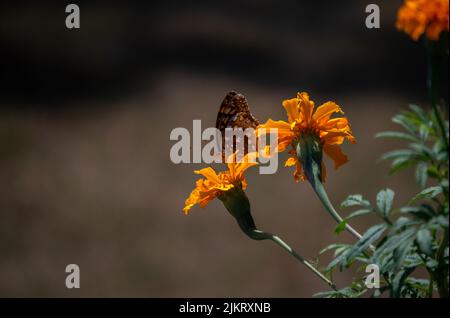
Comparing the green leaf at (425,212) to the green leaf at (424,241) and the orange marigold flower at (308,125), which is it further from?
the orange marigold flower at (308,125)

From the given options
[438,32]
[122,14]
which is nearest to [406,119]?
[438,32]

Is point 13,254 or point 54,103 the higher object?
point 54,103

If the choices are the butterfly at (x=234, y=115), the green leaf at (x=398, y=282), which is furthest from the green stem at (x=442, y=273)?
the butterfly at (x=234, y=115)

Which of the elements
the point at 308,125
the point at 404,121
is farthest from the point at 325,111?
the point at 404,121

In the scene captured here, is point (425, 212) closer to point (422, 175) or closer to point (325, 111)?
point (422, 175)
